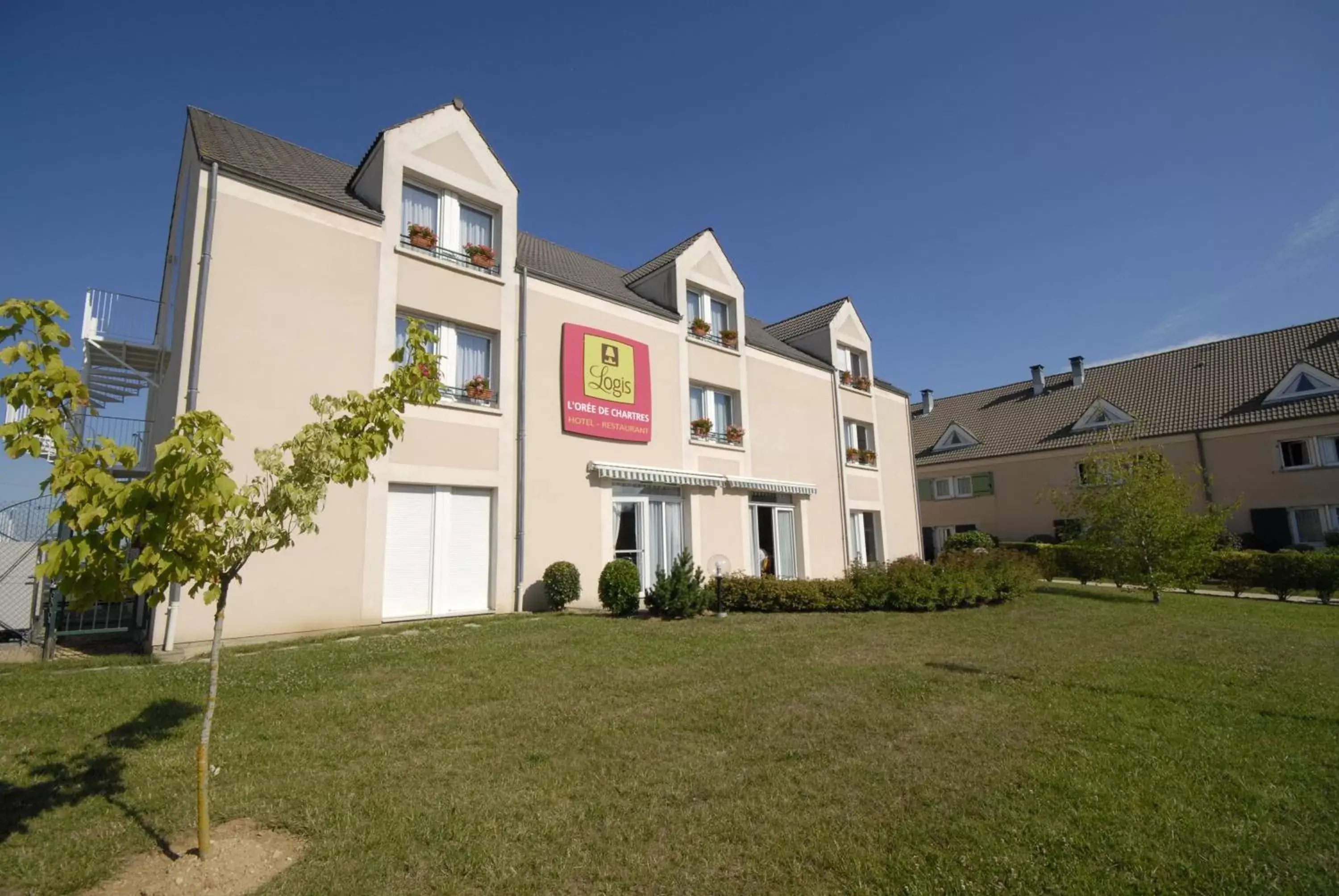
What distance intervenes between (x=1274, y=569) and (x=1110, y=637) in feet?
45.2

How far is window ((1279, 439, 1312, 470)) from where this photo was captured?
2739cm

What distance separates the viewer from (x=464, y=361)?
1420 centimetres

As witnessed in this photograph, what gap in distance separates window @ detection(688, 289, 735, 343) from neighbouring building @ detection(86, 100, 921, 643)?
0.26 ft

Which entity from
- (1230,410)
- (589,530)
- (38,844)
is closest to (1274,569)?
(1230,410)

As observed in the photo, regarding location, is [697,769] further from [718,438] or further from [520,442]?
[718,438]

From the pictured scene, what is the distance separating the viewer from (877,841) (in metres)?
4.16

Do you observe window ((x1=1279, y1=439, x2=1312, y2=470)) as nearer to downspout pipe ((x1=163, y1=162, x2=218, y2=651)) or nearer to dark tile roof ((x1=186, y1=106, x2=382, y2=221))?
dark tile roof ((x1=186, y1=106, x2=382, y2=221))

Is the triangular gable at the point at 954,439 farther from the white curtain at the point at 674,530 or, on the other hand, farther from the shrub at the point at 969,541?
the white curtain at the point at 674,530

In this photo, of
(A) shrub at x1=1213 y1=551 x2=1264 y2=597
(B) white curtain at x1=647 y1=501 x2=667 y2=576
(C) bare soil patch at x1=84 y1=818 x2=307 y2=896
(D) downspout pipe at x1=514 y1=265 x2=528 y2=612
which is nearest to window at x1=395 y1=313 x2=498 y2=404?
(D) downspout pipe at x1=514 y1=265 x2=528 y2=612

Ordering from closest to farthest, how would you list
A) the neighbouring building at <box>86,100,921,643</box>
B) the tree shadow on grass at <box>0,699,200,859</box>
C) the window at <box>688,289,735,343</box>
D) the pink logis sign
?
Result: the tree shadow on grass at <box>0,699,200,859</box> < the neighbouring building at <box>86,100,921,643</box> < the pink logis sign < the window at <box>688,289,735,343</box>

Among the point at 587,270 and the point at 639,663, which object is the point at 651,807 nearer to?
the point at 639,663

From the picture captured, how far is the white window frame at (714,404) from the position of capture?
19.0 meters

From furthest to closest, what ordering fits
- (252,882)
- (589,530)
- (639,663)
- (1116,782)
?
(589,530)
(639,663)
(1116,782)
(252,882)

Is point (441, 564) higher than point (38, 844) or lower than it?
higher
